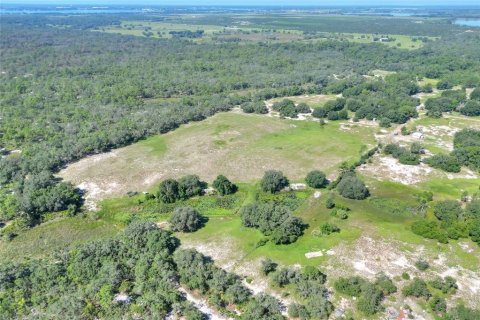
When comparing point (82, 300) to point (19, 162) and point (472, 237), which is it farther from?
point (472, 237)

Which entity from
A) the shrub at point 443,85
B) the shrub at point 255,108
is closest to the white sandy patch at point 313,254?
the shrub at point 255,108

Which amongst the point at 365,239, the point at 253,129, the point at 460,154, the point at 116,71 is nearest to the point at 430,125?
the point at 460,154

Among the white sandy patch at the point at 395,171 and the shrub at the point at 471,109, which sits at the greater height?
the shrub at the point at 471,109

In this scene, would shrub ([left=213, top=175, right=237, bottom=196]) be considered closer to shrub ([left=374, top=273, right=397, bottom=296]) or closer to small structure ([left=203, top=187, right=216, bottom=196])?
small structure ([left=203, top=187, right=216, bottom=196])

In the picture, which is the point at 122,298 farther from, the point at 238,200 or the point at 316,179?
the point at 316,179

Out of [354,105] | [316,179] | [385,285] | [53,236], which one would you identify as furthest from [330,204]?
[354,105]

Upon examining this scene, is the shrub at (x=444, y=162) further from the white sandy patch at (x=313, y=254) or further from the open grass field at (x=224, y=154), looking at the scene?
the white sandy patch at (x=313, y=254)
